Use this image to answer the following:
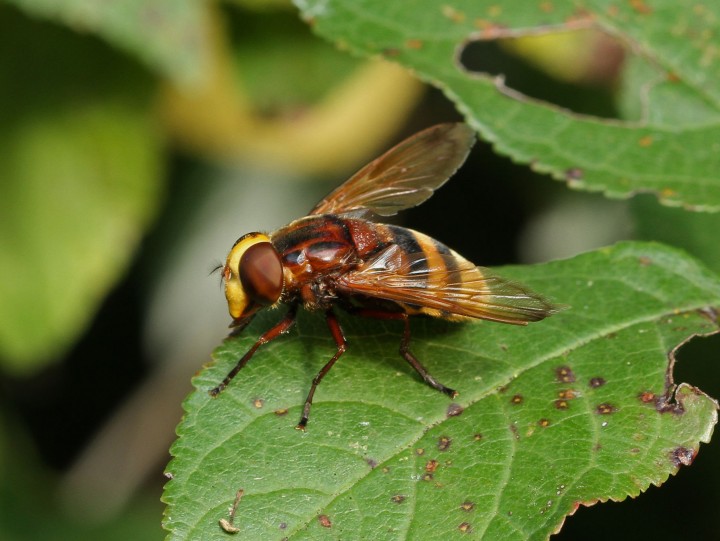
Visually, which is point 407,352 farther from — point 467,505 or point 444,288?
point 467,505

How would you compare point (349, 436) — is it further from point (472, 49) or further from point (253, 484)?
point (472, 49)

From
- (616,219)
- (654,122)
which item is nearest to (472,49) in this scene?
(616,219)

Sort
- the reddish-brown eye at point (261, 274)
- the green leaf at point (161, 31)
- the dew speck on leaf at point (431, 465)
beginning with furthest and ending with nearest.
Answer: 1. the green leaf at point (161, 31)
2. the reddish-brown eye at point (261, 274)
3. the dew speck on leaf at point (431, 465)

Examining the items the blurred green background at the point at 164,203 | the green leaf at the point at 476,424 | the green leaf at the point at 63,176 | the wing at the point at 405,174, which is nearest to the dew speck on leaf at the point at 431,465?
the green leaf at the point at 476,424

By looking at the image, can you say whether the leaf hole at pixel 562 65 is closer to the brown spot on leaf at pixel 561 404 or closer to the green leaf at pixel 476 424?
the green leaf at pixel 476 424

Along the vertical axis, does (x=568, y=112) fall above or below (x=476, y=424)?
above

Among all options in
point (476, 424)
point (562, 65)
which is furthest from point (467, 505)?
point (562, 65)
